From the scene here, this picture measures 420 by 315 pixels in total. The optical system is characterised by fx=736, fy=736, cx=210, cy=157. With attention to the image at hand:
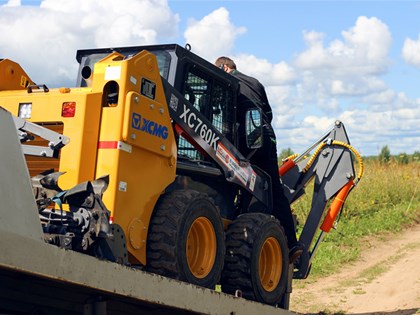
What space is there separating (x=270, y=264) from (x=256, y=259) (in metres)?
0.57

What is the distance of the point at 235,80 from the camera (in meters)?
7.09

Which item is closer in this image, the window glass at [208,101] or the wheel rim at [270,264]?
the window glass at [208,101]

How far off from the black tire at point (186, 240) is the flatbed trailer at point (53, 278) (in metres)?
0.33

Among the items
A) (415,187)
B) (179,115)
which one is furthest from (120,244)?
(415,187)

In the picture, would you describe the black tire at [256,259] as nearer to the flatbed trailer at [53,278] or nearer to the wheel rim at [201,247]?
the wheel rim at [201,247]

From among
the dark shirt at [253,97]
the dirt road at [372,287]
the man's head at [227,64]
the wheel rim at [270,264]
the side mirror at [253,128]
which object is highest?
the man's head at [227,64]

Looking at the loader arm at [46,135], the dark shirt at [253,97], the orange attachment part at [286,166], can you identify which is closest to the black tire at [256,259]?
the dark shirt at [253,97]

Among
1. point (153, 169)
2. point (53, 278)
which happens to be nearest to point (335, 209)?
point (153, 169)

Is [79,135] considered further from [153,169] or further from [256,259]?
[256,259]

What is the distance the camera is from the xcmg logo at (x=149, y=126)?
5.06 meters

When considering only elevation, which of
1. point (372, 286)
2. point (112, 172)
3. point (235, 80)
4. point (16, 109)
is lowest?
point (372, 286)

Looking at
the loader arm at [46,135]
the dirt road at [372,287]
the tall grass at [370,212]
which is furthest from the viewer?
the tall grass at [370,212]

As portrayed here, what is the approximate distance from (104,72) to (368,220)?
1093 centimetres

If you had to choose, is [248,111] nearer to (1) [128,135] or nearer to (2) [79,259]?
(1) [128,135]
